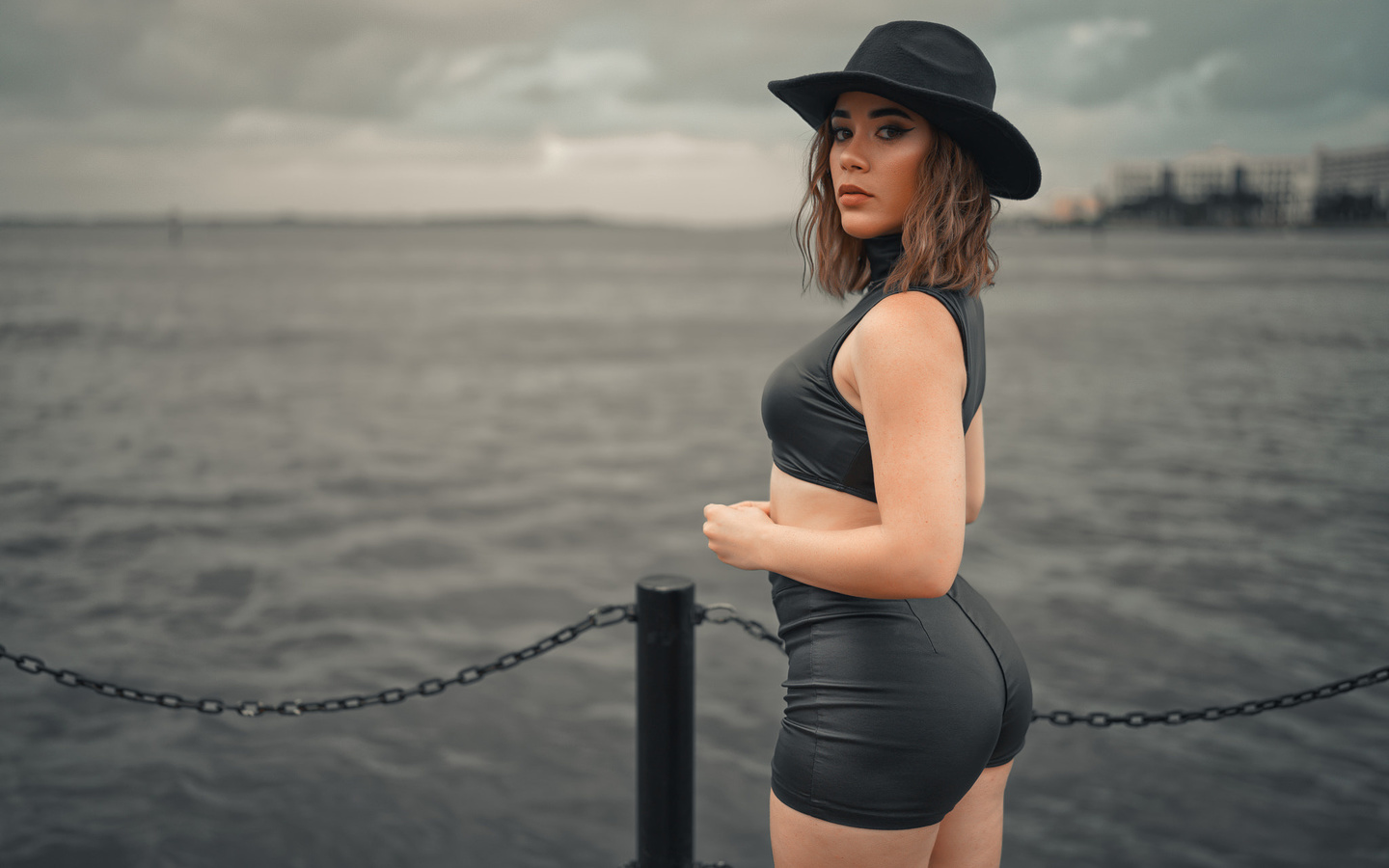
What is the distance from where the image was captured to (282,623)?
8.20m

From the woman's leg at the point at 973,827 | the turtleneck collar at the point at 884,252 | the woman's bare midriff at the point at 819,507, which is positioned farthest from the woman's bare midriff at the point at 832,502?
the woman's leg at the point at 973,827

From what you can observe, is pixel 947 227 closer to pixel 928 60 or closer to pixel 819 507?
pixel 928 60

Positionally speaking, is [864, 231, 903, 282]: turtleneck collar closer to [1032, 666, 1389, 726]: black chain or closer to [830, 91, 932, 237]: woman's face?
[830, 91, 932, 237]: woman's face

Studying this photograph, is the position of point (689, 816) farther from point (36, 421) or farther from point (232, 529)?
point (36, 421)

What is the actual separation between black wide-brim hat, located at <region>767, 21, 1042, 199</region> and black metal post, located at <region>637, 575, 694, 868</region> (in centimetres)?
176

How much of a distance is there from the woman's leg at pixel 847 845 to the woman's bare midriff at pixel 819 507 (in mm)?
617

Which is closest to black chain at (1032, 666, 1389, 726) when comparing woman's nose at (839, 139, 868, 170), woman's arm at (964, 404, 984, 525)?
woman's arm at (964, 404, 984, 525)

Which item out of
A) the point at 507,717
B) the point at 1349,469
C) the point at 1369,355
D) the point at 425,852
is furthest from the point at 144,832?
the point at 1369,355

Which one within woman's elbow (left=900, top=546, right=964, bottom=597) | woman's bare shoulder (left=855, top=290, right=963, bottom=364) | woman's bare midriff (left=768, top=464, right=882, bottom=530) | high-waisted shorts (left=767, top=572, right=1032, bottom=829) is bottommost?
high-waisted shorts (left=767, top=572, right=1032, bottom=829)

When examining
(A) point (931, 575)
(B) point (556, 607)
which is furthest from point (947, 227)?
(B) point (556, 607)

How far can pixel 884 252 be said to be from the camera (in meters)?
2.18

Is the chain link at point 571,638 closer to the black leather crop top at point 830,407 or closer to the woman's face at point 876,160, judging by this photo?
the black leather crop top at point 830,407

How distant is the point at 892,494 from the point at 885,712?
472 mm

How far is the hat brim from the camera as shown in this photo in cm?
191
